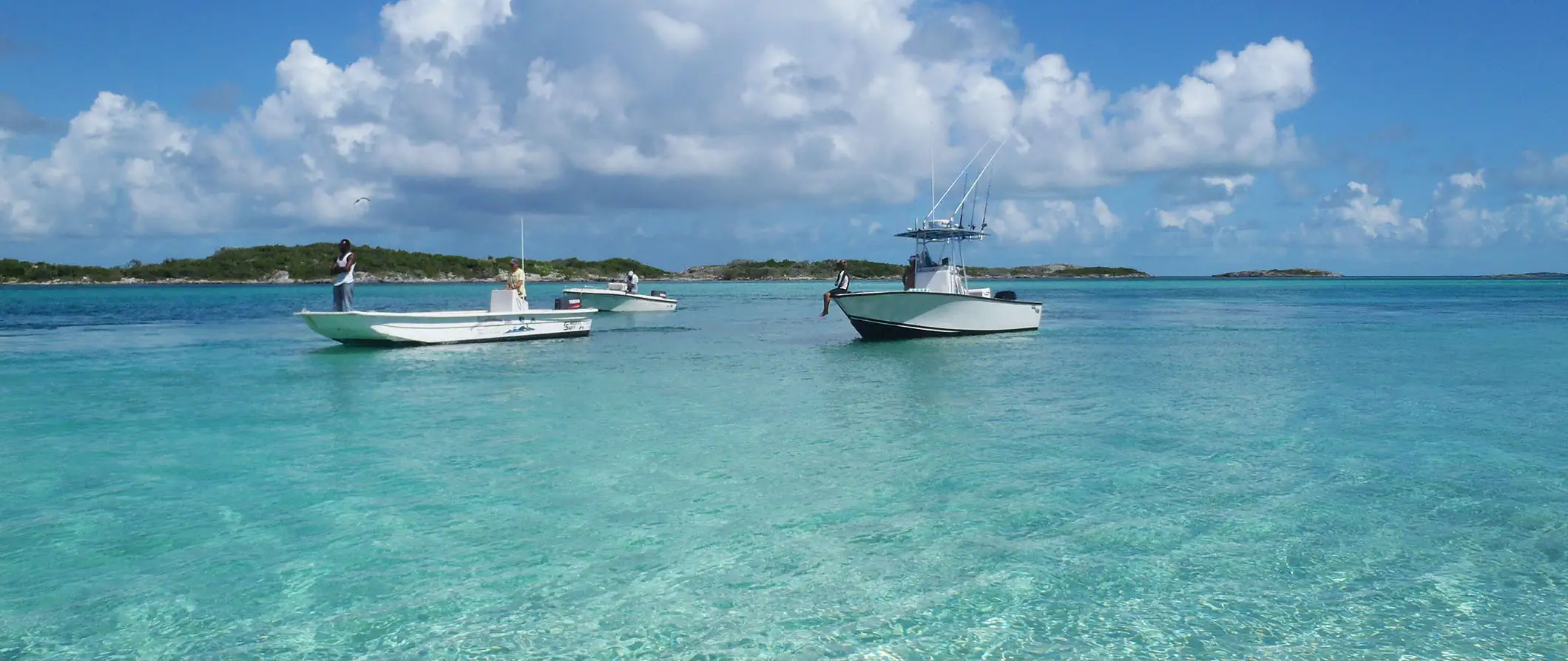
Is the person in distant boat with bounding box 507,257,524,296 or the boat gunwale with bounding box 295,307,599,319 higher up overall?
the person in distant boat with bounding box 507,257,524,296

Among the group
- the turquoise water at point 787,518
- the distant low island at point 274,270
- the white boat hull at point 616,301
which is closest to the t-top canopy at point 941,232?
the turquoise water at point 787,518

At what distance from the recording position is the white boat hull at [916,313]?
27.5 meters

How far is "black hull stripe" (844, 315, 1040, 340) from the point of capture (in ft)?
93.2

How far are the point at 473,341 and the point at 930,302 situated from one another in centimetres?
1344

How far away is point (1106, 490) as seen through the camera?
966cm

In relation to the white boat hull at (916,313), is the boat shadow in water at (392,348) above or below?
below

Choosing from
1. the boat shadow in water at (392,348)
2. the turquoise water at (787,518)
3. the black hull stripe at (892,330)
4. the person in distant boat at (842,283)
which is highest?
the person in distant boat at (842,283)

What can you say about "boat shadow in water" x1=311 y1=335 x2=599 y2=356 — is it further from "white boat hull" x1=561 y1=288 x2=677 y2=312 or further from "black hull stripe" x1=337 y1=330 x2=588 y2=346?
"white boat hull" x1=561 y1=288 x2=677 y2=312

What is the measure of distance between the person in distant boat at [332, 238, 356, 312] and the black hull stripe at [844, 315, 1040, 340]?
1342 centimetres

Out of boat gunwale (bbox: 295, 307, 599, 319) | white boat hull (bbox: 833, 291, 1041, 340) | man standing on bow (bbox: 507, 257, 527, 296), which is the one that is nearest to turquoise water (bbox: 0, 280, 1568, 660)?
boat gunwale (bbox: 295, 307, 599, 319)

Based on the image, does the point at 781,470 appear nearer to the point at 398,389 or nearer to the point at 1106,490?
the point at 1106,490

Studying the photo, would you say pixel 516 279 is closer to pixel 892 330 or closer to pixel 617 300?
pixel 892 330

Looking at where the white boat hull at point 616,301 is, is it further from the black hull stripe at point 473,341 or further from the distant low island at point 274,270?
the distant low island at point 274,270

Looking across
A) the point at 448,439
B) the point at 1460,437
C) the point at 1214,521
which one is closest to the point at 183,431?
the point at 448,439
